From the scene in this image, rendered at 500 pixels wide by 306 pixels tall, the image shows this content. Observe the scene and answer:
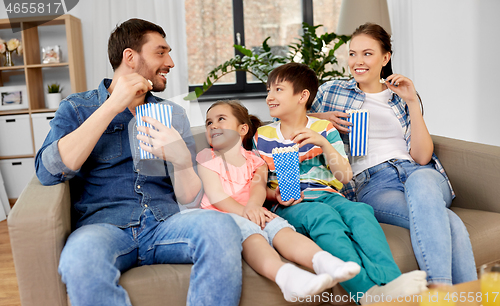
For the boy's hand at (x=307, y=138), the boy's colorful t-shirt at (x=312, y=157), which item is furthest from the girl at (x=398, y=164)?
the boy's hand at (x=307, y=138)

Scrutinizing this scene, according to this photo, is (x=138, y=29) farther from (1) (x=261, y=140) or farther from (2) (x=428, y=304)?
(2) (x=428, y=304)

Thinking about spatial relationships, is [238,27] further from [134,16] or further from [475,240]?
[475,240]

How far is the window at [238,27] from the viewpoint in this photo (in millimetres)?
3688

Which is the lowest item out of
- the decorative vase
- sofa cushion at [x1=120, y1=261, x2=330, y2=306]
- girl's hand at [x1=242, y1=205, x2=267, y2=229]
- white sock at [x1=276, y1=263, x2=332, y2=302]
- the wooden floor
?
the wooden floor

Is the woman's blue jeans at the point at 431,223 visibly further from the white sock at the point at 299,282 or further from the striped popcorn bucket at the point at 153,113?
the striped popcorn bucket at the point at 153,113

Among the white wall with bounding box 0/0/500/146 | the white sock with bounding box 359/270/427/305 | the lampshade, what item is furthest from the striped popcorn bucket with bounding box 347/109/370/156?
the white wall with bounding box 0/0/500/146

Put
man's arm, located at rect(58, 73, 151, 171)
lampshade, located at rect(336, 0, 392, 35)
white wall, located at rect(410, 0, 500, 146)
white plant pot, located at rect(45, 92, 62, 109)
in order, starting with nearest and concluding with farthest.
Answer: man's arm, located at rect(58, 73, 151, 171), lampshade, located at rect(336, 0, 392, 35), white plant pot, located at rect(45, 92, 62, 109), white wall, located at rect(410, 0, 500, 146)

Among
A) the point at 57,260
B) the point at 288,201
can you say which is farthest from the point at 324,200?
the point at 57,260

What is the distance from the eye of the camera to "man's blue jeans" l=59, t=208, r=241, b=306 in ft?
3.47

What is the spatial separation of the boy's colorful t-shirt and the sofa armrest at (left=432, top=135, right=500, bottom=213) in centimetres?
53

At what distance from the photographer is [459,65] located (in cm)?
372

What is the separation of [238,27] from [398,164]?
8.13 ft

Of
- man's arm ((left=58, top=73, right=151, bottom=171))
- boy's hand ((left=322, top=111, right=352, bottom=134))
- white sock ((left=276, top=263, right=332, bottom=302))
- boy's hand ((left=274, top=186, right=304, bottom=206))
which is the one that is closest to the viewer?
white sock ((left=276, top=263, right=332, bottom=302))

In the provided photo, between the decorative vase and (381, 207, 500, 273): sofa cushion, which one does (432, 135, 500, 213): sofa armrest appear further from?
the decorative vase
